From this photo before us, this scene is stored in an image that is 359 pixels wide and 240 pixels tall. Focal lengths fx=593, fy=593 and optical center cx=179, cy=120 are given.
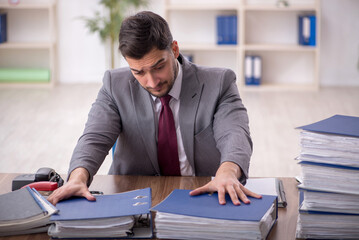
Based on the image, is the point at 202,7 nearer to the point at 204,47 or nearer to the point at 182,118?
the point at 204,47

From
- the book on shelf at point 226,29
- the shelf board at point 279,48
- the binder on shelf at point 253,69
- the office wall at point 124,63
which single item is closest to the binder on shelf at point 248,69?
the binder on shelf at point 253,69

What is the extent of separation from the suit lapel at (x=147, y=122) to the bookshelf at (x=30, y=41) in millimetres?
4656

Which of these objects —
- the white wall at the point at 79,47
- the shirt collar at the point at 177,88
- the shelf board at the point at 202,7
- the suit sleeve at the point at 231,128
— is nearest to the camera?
the suit sleeve at the point at 231,128

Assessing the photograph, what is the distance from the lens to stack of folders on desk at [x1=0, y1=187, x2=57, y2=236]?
1.62m

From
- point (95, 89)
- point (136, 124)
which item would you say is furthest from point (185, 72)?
point (95, 89)

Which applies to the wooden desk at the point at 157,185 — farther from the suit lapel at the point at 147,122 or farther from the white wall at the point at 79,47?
the white wall at the point at 79,47

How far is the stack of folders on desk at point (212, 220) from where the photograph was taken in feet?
4.95

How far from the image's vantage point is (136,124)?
2240mm

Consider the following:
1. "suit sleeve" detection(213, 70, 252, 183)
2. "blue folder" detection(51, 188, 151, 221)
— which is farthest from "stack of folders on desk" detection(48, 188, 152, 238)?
"suit sleeve" detection(213, 70, 252, 183)

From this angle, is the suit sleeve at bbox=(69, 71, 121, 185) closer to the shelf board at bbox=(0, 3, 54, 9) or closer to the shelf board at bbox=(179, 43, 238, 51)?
the shelf board at bbox=(179, 43, 238, 51)

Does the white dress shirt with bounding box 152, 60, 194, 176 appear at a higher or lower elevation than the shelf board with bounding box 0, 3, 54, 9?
lower

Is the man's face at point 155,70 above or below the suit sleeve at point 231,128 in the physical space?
above

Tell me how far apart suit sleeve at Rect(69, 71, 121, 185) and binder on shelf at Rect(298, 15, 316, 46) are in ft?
14.9

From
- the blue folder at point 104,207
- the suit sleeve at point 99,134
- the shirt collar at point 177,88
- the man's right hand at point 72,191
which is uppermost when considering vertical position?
the shirt collar at point 177,88
